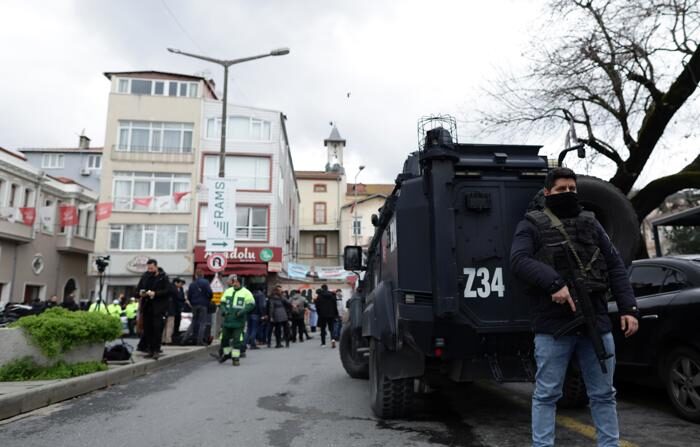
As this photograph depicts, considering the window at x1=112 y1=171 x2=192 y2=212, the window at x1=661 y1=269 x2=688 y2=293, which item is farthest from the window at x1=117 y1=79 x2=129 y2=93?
the window at x1=661 y1=269 x2=688 y2=293

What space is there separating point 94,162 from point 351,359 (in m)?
46.3

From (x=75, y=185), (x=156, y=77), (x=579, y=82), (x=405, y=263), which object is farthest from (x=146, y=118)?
(x=405, y=263)

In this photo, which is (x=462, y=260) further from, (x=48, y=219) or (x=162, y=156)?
(x=48, y=219)

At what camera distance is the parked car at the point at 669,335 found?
4590mm

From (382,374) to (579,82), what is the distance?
1120 cm

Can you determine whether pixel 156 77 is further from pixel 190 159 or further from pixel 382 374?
pixel 382 374

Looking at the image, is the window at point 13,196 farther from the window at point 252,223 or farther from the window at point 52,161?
the window at point 52,161

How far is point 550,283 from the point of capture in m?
2.92

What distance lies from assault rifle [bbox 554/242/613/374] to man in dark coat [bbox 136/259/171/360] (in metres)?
7.52

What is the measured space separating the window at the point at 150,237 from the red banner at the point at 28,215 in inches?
164

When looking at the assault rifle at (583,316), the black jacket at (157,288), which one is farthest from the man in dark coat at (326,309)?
the assault rifle at (583,316)

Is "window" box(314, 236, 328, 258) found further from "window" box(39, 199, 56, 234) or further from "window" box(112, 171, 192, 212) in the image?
"window" box(39, 199, 56, 234)

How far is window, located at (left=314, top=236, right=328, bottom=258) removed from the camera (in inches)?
2157

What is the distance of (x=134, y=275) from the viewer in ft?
103
